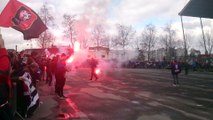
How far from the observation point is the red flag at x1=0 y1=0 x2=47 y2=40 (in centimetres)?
970

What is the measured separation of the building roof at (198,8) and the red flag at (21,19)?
15.6 meters

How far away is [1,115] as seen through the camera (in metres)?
5.21

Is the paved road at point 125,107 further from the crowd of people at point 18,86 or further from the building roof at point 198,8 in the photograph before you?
the building roof at point 198,8

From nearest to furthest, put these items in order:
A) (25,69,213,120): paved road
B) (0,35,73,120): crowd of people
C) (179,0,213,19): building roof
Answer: (0,35,73,120): crowd of people, (25,69,213,120): paved road, (179,0,213,19): building roof

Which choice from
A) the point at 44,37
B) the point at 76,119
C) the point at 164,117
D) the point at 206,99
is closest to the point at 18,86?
the point at 76,119

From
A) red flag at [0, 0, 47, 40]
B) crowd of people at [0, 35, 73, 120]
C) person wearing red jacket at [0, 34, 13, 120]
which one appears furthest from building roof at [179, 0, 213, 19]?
person wearing red jacket at [0, 34, 13, 120]

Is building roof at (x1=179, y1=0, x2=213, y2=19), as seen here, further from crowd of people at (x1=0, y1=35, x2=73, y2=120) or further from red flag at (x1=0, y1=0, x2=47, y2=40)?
red flag at (x1=0, y1=0, x2=47, y2=40)

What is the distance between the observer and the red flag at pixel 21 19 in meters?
9.70

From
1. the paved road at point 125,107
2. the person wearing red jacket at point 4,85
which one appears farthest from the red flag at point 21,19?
the person wearing red jacket at point 4,85

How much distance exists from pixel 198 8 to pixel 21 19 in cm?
1774

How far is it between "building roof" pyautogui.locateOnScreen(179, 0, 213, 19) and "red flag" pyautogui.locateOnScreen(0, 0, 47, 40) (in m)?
15.6

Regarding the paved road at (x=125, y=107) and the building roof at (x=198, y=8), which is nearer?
the paved road at (x=125, y=107)

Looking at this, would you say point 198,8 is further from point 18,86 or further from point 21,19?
point 18,86

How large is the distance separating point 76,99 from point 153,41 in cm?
6101
